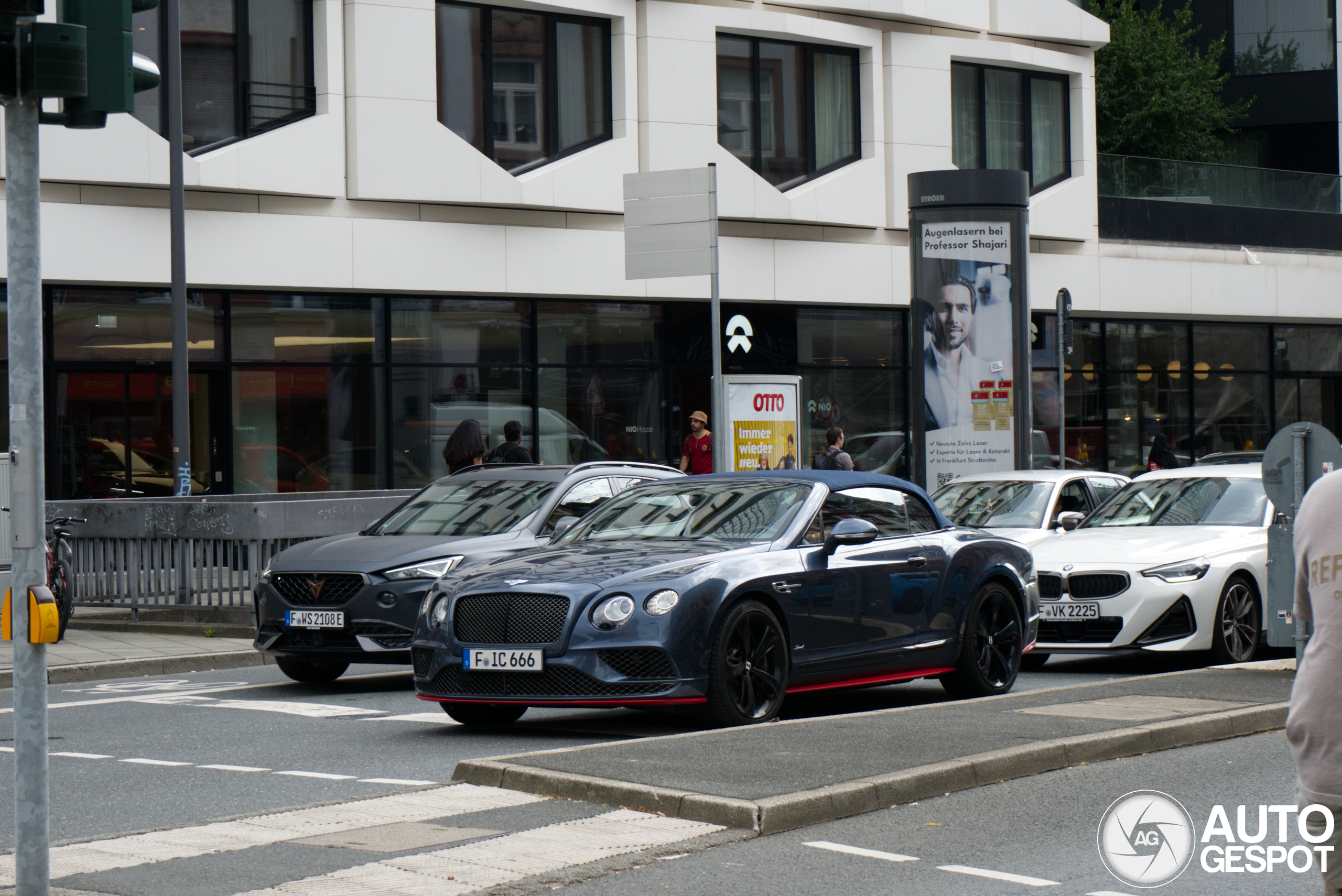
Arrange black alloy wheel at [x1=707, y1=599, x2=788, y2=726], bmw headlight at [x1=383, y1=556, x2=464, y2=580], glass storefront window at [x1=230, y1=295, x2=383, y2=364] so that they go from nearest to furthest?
black alloy wheel at [x1=707, y1=599, x2=788, y2=726], bmw headlight at [x1=383, y1=556, x2=464, y2=580], glass storefront window at [x1=230, y1=295, x2=383, y2=364]

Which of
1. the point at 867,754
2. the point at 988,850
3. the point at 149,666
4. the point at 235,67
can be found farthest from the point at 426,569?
the point at 235,67

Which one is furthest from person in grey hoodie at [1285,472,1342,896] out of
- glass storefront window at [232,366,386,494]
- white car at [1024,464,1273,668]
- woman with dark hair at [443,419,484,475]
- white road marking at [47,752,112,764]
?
glass storefront window at [232,366,386,494]

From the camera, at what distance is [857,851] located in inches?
260

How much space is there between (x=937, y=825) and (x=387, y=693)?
6.07 m

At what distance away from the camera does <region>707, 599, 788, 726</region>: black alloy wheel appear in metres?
9.44

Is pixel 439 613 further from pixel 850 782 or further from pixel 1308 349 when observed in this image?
pixel 1308 349

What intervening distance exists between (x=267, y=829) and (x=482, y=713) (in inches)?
131

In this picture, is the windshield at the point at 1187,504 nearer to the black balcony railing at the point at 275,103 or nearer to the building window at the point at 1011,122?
the black balcony railing at the point at 275,103

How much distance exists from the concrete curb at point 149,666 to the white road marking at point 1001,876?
8.99m

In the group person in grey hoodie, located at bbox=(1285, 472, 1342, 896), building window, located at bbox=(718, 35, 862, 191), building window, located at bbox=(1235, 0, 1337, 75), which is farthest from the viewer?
building window, located at bbox=(1235, 0, 1337, 75)

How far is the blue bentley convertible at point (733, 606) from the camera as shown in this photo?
9352 mm

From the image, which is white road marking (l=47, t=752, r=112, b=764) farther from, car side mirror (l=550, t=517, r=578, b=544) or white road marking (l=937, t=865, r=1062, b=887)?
white road marking (l=937, t=865, r=1062, b=887)

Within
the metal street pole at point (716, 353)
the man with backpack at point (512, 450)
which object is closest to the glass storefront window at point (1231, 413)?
the metal street pole at point (716, 353)

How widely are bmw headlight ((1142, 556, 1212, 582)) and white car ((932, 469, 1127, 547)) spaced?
2200mm
